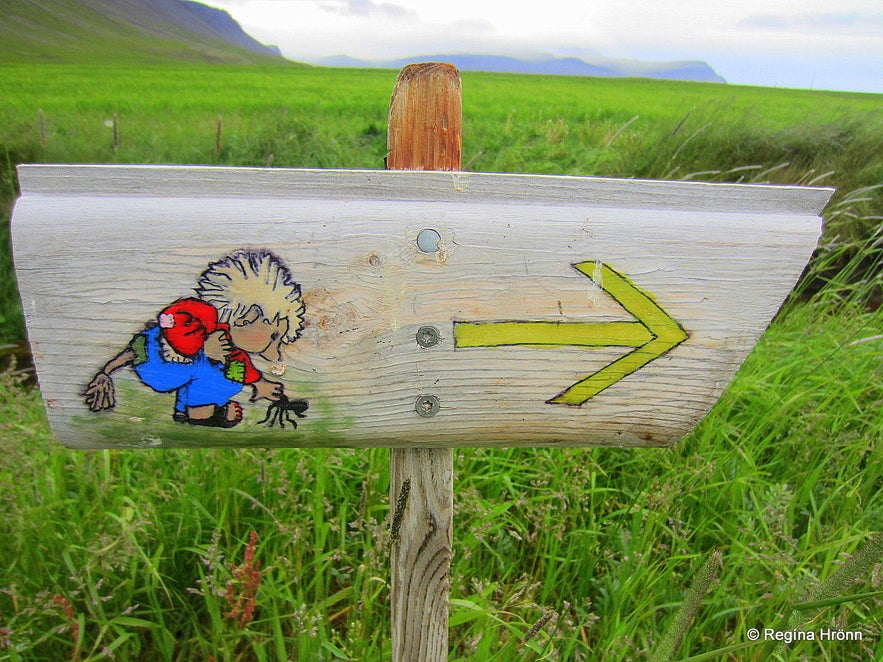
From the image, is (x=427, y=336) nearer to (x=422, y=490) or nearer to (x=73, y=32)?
(x=422, y=490)

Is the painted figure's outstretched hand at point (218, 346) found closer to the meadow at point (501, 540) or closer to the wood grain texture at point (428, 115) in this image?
the wood grain texture at point (428, 115)

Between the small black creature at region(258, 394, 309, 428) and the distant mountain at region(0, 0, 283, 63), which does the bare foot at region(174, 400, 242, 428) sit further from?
the distant mountain at region(0, 0, 283, 63)

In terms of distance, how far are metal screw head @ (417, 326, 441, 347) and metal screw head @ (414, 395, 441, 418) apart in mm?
76

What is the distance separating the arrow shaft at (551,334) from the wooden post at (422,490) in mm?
109

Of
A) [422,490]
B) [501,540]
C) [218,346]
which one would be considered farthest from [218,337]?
[501,540]

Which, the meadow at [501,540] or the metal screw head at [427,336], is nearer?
the metal screw head at [427,336]

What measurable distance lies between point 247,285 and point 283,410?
0.17 metres

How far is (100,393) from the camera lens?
703mm

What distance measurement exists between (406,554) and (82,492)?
1.09 metres

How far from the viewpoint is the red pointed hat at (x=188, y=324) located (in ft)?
2.23

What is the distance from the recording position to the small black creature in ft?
2.39

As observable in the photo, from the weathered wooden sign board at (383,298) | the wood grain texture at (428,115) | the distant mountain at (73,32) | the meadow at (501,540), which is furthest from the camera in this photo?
the distant mountain at (73,32)

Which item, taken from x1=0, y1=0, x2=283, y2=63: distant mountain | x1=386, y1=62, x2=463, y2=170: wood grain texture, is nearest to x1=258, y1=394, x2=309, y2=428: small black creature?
x1=386, y1=62, x2=463, y2=170: wood grain texture

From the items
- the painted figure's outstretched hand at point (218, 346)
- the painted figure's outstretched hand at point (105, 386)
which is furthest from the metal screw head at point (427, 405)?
the painted figure's outstretched hand at point (105, 386)
